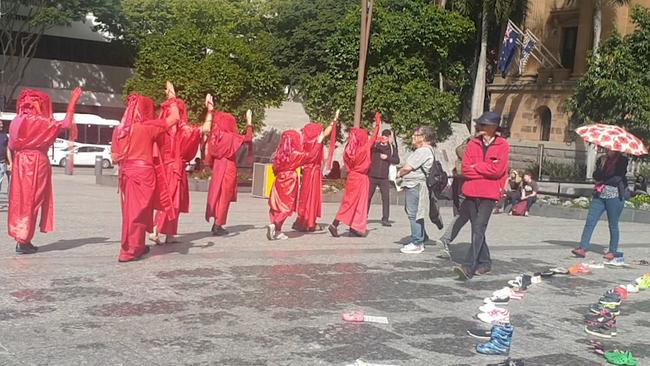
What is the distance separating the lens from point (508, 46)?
121 feet

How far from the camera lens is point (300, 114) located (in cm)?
4284

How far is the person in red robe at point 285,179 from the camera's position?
38.0 feet

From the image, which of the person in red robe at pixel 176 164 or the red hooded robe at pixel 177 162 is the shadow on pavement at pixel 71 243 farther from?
the red hooded robe at pixel 177 162

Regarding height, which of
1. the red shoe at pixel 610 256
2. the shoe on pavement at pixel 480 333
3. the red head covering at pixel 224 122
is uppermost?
the red head covering at pixel 224 122

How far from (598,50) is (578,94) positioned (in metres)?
1.82

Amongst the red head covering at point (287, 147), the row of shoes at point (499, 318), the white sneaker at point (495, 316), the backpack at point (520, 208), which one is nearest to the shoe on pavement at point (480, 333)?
the row of shoes at point (499, 318)

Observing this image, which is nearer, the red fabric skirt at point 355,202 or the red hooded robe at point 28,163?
the red hooded robe at point 28,163

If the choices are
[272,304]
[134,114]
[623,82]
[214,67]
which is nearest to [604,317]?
[272,304]

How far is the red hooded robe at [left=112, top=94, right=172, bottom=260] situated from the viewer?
29.0ft

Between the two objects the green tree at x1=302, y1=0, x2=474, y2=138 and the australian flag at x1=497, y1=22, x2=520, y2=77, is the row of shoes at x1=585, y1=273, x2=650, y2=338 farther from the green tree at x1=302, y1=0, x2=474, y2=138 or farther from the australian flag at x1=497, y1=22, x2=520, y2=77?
the australian flag at x1=497, y1=22, x2=520, y2=77

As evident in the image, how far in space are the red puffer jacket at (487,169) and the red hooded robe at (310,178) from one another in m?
3.46

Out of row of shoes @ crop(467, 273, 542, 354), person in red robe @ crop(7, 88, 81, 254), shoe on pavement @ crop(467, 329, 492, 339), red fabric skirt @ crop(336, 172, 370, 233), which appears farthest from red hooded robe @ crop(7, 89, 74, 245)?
shoe on pavement @ crop(467, 329, 492, 339)

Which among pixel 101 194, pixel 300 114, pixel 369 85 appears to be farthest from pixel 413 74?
pixel 101 194

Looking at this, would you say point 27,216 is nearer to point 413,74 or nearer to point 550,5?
point 413,74
